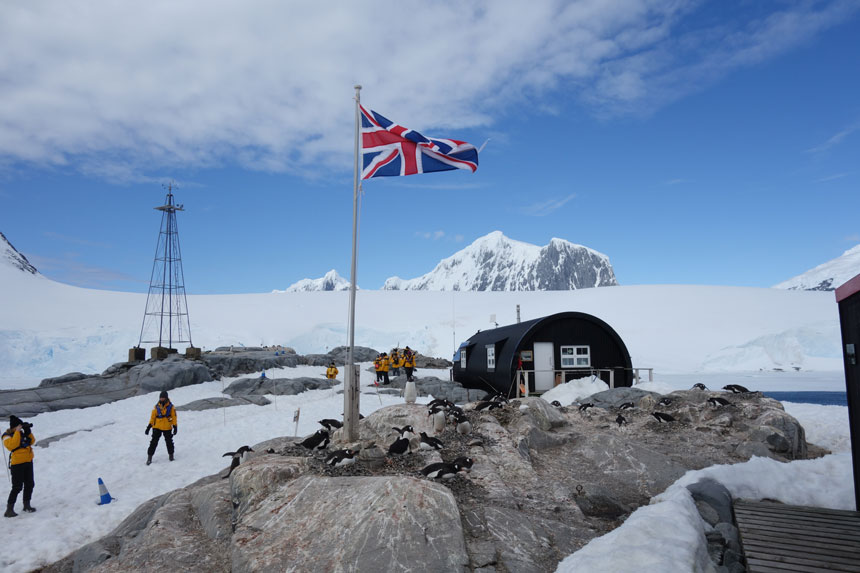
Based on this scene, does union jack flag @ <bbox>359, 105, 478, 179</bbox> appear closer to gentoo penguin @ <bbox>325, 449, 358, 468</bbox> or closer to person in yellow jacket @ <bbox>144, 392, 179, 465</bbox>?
gentoo penguin @ <bbox>325, 449, 358, 468</bbox>

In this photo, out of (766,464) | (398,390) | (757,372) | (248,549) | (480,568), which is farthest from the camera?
(757,372)

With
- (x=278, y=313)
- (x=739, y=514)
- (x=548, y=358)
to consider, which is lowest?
(x=739, y=514)

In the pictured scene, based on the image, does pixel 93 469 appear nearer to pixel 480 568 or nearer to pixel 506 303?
pixel 480 568

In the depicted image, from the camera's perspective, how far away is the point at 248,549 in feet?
20.7

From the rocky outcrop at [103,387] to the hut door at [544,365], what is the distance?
1930cm

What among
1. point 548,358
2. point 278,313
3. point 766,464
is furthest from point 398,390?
point 278,313

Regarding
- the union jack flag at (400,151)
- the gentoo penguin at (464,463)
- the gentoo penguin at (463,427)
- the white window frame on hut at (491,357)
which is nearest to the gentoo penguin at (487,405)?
the gentoo penguin at (463,427)

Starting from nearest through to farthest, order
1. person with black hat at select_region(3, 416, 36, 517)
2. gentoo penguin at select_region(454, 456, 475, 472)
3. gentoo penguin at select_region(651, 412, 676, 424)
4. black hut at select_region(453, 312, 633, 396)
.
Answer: gentoo penguin at select_region(454, 456, 475, 472)
person with black hat at select_region(3, 416, 36, 517)
gentoo penguin at select_region(651, 412, 676, 424)
black hut at select_region(453, 312, 633, 396)

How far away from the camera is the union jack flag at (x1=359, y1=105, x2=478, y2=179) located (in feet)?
33.6

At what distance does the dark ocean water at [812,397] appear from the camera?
105 ft

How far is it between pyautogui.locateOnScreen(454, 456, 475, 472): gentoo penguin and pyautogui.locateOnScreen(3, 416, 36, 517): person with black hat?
8660 mm

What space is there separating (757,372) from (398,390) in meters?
38.0

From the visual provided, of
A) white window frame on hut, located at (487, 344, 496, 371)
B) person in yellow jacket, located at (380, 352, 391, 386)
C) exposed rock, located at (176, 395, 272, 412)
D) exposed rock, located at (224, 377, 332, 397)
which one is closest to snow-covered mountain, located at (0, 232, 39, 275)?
exposed rock, located at (224, 377, 332, 397)

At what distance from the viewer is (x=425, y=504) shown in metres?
6.46
